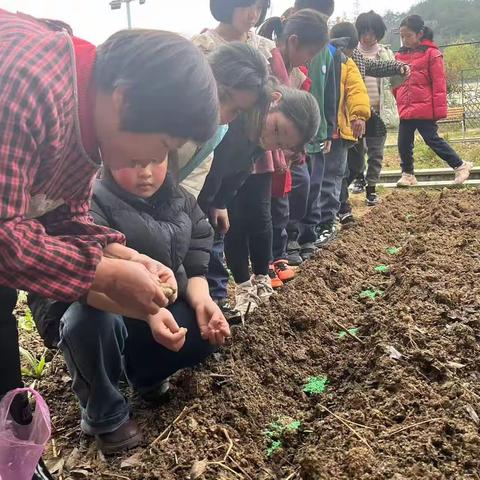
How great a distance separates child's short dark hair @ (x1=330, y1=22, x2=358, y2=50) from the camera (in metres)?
5.60

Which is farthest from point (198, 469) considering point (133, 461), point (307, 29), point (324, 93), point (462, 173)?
point (462, 173)

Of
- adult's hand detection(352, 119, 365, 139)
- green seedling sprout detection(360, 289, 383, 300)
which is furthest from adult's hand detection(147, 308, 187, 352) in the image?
adult's hand detection(352, 119, 365, 139)

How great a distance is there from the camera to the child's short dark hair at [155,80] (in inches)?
53.0

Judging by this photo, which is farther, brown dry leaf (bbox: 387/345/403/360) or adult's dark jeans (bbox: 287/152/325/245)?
adult's dark jeans (bbox: 287/152/325/245)

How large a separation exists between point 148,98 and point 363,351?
A: 1.73 meters

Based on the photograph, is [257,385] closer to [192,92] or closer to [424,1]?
[192,92]

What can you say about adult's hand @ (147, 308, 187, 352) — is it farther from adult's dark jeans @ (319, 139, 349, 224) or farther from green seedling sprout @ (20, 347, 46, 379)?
adult's dark jeans @ (319, 139, 349, 224)

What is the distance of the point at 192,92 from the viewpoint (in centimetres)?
139

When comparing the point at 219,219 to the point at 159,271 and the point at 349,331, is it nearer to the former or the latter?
the point at 349,331

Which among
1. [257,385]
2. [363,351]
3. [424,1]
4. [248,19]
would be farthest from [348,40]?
[424,1]

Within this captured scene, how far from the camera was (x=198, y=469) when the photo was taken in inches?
70.4

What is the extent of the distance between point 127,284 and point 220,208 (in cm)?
160

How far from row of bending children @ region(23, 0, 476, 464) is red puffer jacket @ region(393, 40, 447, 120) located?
2519 millimetres

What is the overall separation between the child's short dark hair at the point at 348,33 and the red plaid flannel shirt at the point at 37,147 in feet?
15.2
